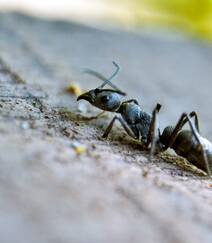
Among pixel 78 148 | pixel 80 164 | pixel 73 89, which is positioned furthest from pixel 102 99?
pixel 80 164

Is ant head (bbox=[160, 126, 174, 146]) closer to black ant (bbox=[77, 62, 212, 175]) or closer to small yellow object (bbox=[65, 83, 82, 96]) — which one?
black ant (bbox=[77, 62, 212, 175])

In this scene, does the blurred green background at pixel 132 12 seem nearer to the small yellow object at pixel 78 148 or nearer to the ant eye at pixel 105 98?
the ant eye at pixel 105 98

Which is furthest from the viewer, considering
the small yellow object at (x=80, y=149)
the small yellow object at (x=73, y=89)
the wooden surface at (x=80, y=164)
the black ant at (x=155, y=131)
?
the small yellow object at (x=73, y=89)

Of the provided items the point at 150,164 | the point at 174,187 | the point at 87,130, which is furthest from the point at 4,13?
the point at 174,187

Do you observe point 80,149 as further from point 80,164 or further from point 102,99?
point 102,99

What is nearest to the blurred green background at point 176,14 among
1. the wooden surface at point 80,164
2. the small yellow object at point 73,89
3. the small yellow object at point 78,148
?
the wooden surface at point 80,164

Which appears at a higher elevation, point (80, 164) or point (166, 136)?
point (166, 136)
